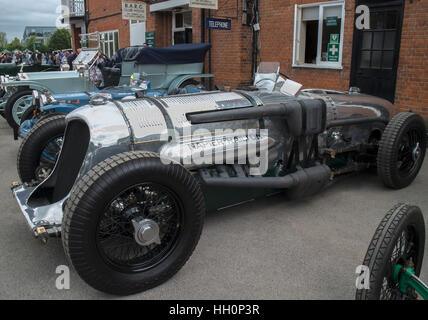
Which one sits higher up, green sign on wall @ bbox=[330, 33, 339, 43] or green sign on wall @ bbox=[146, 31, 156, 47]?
green sign on wall @ bbox=[146, 31, 156, 47]

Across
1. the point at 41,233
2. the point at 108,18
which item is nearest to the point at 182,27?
the point at 108,18

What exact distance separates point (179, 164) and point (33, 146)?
81.7 inches

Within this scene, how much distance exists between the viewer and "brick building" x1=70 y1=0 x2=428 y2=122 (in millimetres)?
7297

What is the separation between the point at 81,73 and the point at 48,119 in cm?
520

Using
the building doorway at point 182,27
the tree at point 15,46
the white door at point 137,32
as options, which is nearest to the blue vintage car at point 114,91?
the building doorway at point 182,27

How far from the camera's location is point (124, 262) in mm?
2664

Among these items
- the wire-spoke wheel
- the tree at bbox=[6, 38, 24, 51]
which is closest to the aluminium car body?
the wire-spoke wheel

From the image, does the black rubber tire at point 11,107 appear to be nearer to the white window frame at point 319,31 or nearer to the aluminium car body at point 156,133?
the aluminium car body at point 156,133

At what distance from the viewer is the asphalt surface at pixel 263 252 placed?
108 inches

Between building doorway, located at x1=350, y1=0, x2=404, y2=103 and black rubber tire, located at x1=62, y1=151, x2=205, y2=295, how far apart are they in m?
6.39

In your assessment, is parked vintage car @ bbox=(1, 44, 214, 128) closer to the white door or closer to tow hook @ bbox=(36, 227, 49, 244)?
tow hook @ bbox=(36, 227, 49, 244)

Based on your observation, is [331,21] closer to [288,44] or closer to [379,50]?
[288,44]

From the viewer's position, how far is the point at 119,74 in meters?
9.08

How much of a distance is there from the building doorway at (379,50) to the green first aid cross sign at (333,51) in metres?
0.47
